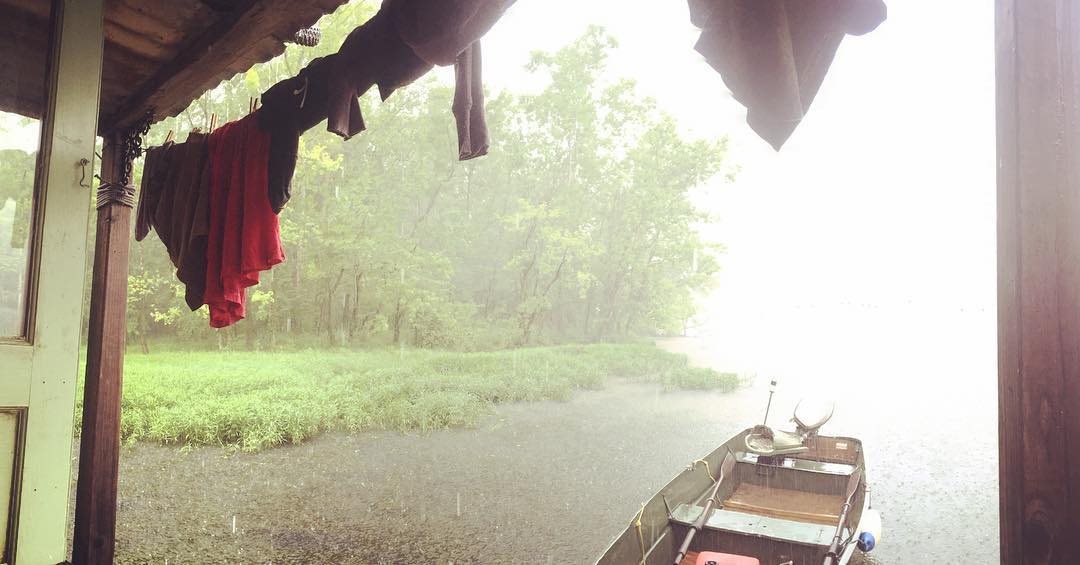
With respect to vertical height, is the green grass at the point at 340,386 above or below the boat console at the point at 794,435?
below

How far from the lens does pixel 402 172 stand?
16.4 m

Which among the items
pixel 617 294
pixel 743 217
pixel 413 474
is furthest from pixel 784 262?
pixel 413 474

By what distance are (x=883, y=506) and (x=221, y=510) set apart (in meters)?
9.17

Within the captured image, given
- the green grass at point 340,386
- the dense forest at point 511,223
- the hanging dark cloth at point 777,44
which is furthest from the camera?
the dense forest at point 511,223

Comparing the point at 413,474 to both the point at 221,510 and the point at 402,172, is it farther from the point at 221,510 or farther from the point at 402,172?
the point at 402,172

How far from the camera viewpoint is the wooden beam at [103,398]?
2268 millimetres

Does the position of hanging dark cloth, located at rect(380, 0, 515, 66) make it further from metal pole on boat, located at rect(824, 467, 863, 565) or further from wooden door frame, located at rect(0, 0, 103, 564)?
metal pole on boat, located at rect(824, 467, 863, 565)

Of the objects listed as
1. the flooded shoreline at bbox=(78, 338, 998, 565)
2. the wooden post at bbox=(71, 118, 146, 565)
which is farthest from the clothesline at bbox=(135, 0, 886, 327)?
the flooded shoreline at bbox=(78, 338, 998, 565)

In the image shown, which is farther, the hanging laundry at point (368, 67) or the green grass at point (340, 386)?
the green grass at point (340, 386)

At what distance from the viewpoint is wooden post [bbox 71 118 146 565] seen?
7.45 feet

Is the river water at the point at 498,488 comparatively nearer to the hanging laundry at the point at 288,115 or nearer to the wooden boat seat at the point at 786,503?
the wooden boat seat at the point at 786,503

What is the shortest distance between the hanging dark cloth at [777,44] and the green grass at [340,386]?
901cm

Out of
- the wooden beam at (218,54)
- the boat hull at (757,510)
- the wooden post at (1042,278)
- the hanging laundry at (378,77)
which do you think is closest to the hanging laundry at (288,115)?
the hanging laundry at (378,77)

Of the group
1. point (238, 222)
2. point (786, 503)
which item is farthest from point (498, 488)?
point (238, 222)
